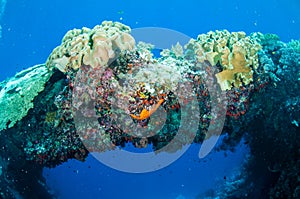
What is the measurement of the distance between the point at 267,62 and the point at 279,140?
189 centimetres

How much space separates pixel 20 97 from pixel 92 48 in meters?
1.96

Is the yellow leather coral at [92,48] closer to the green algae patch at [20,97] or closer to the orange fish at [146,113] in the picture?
the green algae patch at [20,97]

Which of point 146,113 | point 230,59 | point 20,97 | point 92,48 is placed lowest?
point 146,113

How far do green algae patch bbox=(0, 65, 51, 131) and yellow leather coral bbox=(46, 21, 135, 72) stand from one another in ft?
1.76

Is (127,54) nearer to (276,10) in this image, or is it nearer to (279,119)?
(279,119)

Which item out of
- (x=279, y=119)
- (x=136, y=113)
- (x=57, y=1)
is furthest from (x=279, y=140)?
(x=57, y=1)

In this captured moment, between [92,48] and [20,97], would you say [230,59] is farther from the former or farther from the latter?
[20,97]

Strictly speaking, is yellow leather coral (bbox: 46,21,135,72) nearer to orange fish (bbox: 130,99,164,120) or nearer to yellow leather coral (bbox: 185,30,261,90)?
orange fish (bbox: 130,99,164,120)

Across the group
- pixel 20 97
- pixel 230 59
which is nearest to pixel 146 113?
pixel 230 59

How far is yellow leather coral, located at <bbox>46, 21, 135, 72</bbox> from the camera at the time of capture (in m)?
4.45

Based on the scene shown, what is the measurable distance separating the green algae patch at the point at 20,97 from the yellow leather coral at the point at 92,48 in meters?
0.54

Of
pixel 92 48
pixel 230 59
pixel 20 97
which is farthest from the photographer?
pixel 20 97

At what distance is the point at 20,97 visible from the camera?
5234 mm

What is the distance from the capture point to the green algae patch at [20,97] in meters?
5.14
